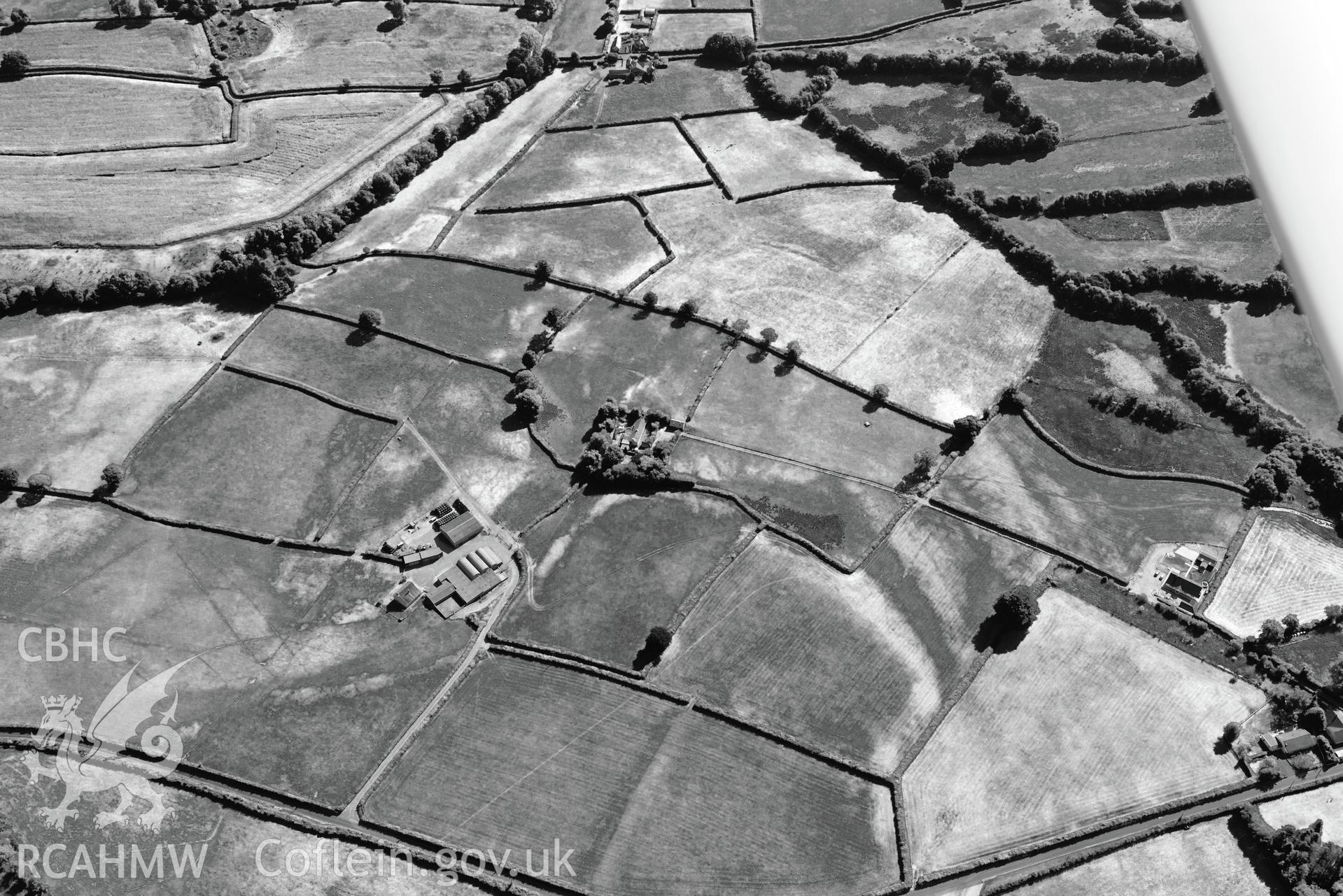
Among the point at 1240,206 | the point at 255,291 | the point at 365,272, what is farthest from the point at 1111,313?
the point at 255,291

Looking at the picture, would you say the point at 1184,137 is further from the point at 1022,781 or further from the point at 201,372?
the point at 201,372

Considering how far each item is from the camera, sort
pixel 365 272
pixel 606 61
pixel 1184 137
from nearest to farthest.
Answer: pixel 365 272 < pixel 1184 137 < pixel 606 61

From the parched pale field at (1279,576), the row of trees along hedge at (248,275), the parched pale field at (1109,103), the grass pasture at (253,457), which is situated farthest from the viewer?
the parched pale field at (1109,103)

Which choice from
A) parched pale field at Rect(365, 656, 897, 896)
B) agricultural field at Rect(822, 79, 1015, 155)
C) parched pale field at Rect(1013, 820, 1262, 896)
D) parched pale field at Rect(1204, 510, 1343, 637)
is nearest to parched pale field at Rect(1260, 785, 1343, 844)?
parched pale field at Rect(1013, 820, 1262, 896)

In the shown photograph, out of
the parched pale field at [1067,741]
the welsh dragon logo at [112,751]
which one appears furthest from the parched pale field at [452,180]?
the parched pale field at [1067,741]

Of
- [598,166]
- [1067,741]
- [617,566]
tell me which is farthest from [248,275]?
[1067,741]

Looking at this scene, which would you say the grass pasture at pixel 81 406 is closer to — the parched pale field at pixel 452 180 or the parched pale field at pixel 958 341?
the parched pale field at pixel 452 180
